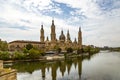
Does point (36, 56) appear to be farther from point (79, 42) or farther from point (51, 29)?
point (79, 42)

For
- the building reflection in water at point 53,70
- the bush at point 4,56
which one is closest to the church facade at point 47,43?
the bush at point 4,56

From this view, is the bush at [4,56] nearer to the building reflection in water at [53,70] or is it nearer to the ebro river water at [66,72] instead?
the ebro river water at [66,72]

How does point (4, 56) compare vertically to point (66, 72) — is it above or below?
above

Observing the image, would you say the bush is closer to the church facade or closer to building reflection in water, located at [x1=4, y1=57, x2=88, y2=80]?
building reflection in water, located at [x1=4, y1=57, x2=88, y2=80]

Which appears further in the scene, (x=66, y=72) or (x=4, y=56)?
(x=4, y=56)

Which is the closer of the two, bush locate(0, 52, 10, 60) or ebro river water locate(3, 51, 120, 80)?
ebro river water locate(3, 51, 120, 80)

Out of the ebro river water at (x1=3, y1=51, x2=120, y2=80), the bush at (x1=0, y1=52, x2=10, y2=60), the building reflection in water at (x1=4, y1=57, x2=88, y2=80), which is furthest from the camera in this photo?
the bush at (x1=0, y1=52, x2=10, y2=60)

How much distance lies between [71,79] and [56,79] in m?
2.23

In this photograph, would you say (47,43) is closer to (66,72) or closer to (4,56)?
(4,56)

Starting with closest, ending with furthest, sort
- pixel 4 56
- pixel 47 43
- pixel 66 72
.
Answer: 1. pixel 66 72
2. pixel 4 56
3. pixel 47 43

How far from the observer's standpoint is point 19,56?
2383 inches

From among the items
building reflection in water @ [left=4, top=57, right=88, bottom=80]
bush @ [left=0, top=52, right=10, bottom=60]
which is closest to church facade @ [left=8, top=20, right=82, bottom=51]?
bush @ [left=0, top=52, right=10, bottom=60]

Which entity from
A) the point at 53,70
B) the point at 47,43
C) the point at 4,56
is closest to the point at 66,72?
the point at 53,70

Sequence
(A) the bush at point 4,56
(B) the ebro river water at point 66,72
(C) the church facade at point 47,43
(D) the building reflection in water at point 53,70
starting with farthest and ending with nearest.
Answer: (C) the church facade at point 47,43 → (A) the bush at point 4,56 → (D) the building reflection in water at point 53,70 → (B) the ebro river water at point 66,72
